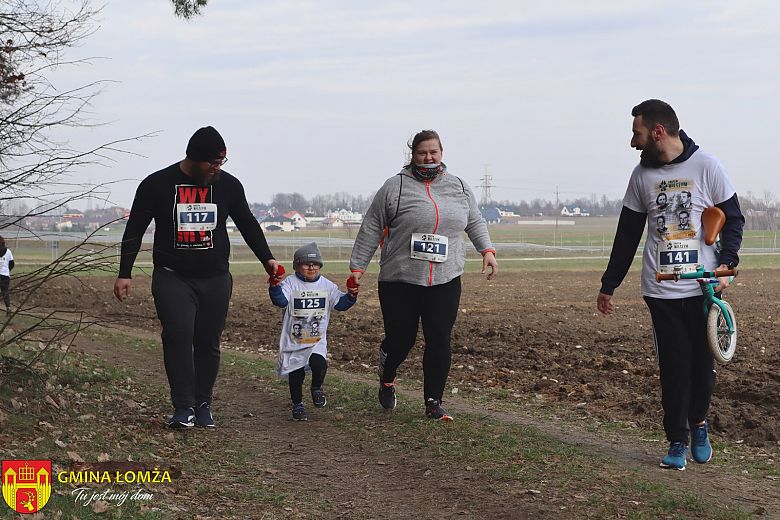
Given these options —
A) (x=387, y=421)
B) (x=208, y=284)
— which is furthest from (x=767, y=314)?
(x=208, y=284)

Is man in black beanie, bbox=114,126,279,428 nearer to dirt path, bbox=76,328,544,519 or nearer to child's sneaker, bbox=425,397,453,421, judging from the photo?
dirt path, bbox=76,328,544,519

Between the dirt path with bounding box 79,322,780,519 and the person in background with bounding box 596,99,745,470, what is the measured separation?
14.2 inches

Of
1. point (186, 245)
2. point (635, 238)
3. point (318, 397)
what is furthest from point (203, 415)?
point (635, 238)

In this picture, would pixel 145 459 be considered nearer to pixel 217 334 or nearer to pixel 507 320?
pixel 217 334

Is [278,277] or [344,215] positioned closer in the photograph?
[278,277]

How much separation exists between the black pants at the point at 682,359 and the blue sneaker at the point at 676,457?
5 centimetres

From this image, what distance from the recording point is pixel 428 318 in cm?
802

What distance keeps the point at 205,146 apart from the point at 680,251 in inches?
137

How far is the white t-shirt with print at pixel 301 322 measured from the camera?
8.53 m

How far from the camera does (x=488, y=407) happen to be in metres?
9.27

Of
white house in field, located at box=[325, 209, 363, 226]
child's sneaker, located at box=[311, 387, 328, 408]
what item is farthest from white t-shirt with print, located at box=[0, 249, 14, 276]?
white house in field, located at box=[325, 209, 363, 226]

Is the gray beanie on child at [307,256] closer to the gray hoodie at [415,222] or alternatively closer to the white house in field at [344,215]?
the gray hoodie at [415,222]

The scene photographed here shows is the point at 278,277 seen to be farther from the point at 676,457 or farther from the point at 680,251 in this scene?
the point at 676,457

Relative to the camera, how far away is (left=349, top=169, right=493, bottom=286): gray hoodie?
7.90 metres
